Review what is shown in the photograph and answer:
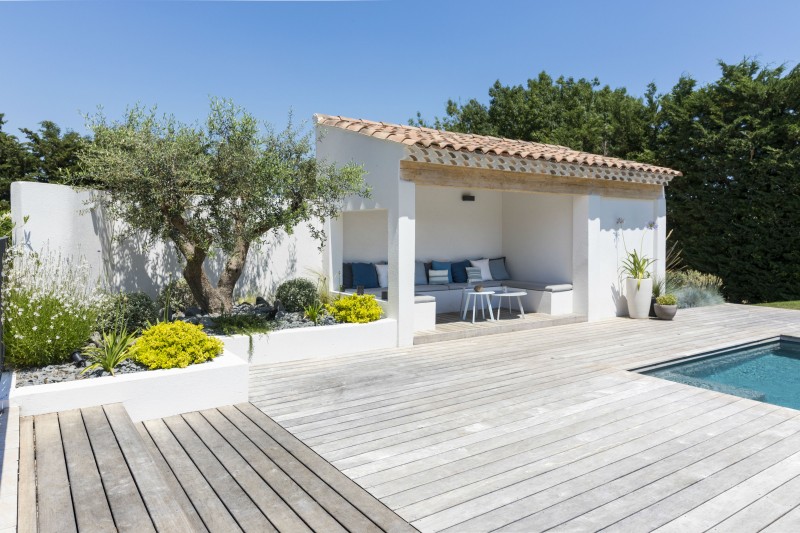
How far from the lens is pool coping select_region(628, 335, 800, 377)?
23.5 ft

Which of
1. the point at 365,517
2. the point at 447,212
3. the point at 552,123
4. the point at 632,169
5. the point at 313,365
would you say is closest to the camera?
the point at 365,517

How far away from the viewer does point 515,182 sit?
9648mm

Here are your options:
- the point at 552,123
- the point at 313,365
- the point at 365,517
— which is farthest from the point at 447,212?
the point at 552,123

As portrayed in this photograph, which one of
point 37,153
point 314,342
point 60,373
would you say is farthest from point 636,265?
point 37,153

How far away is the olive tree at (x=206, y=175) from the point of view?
21.5ft

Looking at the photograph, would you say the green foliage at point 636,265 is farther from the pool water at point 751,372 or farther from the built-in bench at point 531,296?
the pool water at point 751,372

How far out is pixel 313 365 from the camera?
7105mm

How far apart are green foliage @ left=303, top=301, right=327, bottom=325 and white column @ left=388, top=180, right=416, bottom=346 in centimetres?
110

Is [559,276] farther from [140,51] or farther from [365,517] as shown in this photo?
[140,51]

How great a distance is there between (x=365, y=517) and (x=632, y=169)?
392 inches

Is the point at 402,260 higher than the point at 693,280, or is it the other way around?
the point at 402,260

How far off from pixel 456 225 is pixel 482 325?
343 centimetres

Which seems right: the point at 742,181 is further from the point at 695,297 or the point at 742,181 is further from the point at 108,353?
the point at 108,353

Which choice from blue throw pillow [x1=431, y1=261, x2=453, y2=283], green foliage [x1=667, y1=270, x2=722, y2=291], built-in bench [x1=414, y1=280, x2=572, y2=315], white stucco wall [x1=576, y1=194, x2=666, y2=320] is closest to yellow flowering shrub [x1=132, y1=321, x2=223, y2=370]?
built-in bench [x1=414, y1=280, x2=572, y2=315]
